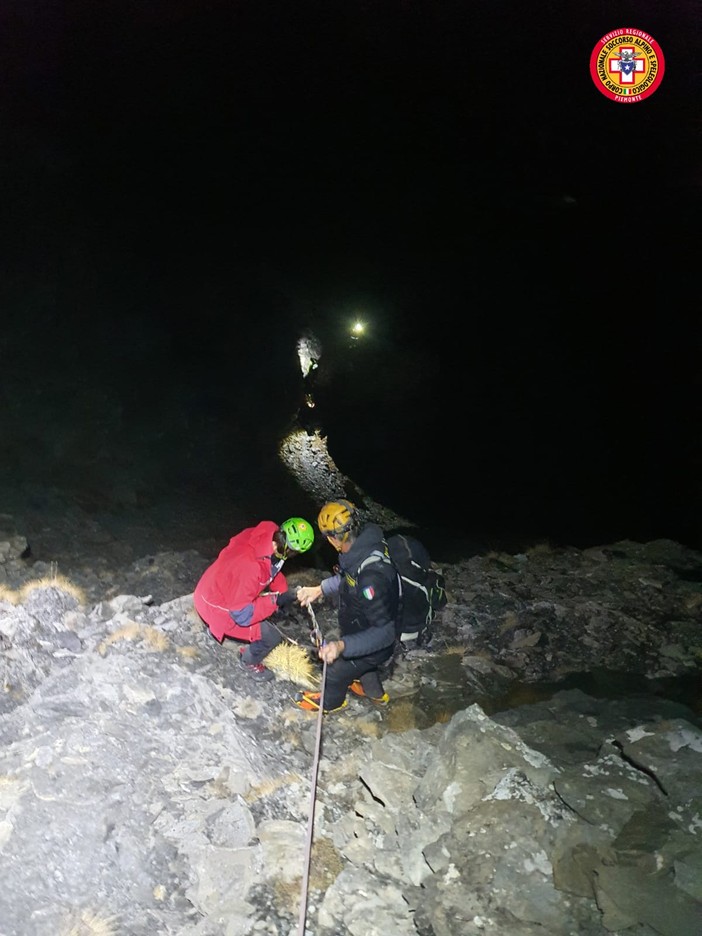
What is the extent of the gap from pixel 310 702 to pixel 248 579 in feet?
5.29

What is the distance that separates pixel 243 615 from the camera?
6719mm

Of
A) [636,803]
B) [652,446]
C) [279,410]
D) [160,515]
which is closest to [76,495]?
[160,515]

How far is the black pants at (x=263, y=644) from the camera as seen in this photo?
7.01m

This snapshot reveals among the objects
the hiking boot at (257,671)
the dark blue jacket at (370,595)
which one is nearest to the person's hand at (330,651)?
the dark blue jacket at (370,595)

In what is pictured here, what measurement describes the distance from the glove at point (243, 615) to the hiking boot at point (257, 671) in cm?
63

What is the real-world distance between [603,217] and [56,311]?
4001 inches

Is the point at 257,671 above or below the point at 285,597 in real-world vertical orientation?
below

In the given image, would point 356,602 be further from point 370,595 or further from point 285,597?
point 285,597

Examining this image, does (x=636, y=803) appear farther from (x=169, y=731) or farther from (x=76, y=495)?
(x=76, y=495)

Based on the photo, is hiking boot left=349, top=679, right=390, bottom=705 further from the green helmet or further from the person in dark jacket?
the green helmet

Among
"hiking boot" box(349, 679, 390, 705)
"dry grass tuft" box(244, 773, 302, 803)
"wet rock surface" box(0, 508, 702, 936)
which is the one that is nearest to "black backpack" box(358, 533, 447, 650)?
"hiking boot" box(349, 679, 390, 705)

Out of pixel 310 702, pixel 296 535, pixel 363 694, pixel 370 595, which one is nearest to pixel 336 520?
pixel 296 535

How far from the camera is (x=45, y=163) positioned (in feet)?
109

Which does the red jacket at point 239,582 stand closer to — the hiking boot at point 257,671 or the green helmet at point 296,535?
the green helmet at point 296,535
